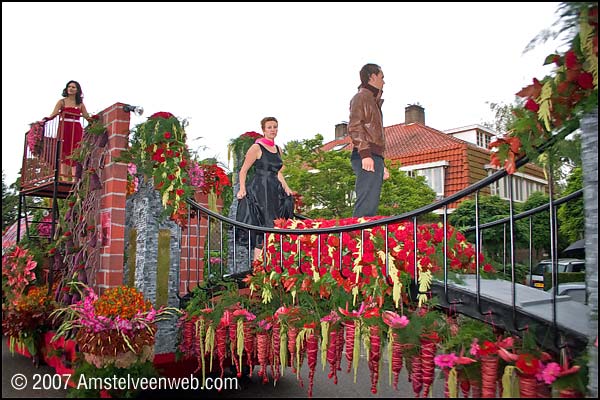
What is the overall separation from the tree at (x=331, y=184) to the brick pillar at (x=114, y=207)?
25.6 ft

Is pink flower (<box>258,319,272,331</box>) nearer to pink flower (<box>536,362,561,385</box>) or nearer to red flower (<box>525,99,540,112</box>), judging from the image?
pink flower (<box>536,362,561,385</box>)

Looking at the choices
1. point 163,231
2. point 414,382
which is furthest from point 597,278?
point 163,231

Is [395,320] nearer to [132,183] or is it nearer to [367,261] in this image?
[367,261]

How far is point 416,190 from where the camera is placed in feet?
43.0

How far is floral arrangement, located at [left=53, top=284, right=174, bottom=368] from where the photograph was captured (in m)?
3.79

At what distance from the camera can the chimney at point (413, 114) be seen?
22.6 m

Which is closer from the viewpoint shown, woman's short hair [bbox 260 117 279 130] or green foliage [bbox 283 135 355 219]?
woman's short hair [bbox 260 117 279 130]

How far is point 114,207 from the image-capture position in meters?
4.49

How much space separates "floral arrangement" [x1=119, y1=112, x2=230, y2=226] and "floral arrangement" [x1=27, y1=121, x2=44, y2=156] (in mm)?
2486

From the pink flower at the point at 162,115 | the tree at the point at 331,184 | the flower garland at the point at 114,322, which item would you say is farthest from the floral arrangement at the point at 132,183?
the tree at the point at 331,184

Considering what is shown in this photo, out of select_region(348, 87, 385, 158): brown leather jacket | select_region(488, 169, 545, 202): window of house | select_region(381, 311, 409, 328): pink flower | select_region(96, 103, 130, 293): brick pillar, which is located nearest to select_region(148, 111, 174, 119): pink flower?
select_region(96, 103, 130, 293): brick pillar

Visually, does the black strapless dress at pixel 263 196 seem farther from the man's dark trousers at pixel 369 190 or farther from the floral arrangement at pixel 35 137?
the floral arrangement at pixel 35 137

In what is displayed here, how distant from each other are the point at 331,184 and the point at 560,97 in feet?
33.5

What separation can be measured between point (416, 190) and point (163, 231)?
31.1ft
